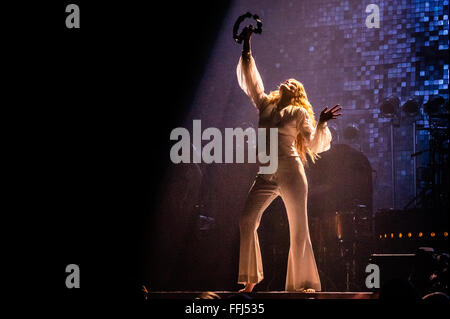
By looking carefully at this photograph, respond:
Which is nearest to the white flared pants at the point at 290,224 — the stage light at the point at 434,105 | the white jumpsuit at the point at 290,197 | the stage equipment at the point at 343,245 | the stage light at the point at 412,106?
the white jumpsuit at the point at 290,197

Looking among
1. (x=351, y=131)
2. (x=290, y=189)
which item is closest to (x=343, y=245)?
(x=351, y=131)

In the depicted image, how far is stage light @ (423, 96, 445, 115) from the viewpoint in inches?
351

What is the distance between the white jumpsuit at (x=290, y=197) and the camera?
15.9 feet

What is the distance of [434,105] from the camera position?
29.4 feet

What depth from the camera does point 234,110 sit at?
948 cm

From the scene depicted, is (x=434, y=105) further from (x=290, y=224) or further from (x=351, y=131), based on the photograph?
(x=290, y=224)

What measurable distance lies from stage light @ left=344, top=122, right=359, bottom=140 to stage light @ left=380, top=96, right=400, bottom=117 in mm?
533

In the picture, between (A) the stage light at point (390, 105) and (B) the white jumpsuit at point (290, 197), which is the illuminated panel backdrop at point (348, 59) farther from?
(B) the white jumpsuit at point (290, 197)

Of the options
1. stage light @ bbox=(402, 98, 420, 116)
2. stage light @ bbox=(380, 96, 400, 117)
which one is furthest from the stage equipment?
stage light @ bbox=(402, 98, 420, 116)

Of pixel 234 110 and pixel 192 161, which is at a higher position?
pixel 234 110
